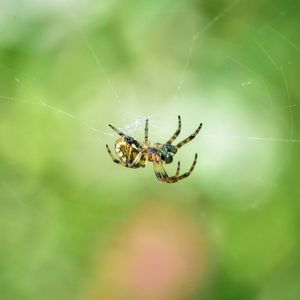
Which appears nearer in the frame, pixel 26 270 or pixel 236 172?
pixel 236 172

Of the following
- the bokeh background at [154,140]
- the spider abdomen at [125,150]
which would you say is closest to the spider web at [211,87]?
the bokeh background at [154,140]

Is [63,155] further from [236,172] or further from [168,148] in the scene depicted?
[236,172]

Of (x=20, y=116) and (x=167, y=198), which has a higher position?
(x=20, y=116)

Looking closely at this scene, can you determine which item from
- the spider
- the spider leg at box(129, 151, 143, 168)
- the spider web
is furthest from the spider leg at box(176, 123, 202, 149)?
the spider leg at box(129, 151, 143, 168)

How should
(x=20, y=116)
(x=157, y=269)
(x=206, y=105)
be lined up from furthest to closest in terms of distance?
(x=20, y=116)
(x=206, y=105)
(x=157, y=269)

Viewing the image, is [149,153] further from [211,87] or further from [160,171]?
[211,87]

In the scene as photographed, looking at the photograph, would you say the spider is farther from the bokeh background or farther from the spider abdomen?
the bokeh background

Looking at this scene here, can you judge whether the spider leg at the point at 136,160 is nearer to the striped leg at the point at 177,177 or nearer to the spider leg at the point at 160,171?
the spider leg at the point at 160,171

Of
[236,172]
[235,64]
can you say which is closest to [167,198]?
[236,172]

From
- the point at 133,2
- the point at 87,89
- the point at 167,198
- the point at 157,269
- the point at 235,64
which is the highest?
the point at 133,2

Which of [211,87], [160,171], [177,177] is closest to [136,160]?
[160,171]
